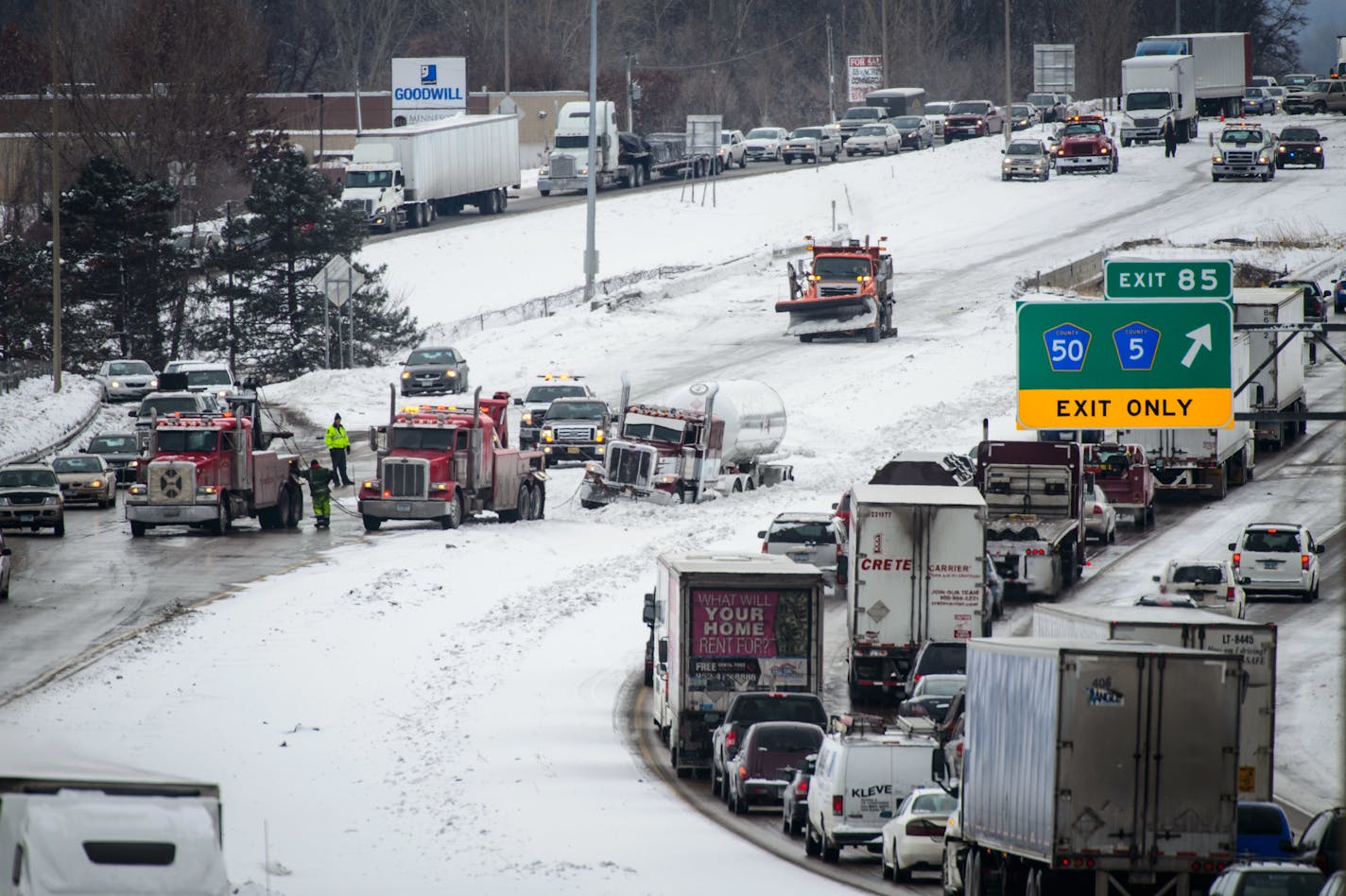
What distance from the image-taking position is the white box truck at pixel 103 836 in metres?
12.5

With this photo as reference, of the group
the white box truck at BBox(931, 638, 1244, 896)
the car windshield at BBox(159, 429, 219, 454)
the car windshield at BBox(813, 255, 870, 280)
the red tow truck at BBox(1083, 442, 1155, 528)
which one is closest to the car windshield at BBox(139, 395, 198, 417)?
the car windshield at BBox(159, 429, 219, 454)

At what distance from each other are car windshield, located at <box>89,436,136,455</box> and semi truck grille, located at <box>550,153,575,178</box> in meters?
48.2

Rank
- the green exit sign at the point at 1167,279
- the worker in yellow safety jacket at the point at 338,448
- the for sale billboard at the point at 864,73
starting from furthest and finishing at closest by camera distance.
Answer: the for sale billboard at the point at 864,73
the worker in yellow safety jacket at the point at 338,448
the green exit sign at the point at 1167,279

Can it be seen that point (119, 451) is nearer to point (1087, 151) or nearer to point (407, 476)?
point (407, 476)

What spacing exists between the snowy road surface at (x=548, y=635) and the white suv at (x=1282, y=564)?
1.73ft

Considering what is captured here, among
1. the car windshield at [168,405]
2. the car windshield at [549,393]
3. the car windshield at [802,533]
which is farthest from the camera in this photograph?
the car windshield at [549,393]

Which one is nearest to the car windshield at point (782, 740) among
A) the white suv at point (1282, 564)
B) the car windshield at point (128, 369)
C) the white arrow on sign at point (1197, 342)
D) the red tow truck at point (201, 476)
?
the white arrow on sign at point (1197, 342)

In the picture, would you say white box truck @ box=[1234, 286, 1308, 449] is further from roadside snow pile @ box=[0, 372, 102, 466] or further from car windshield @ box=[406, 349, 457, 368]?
roadside snow pile @ box=[0, 372, 102, 466]

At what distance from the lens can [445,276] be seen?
81500mm

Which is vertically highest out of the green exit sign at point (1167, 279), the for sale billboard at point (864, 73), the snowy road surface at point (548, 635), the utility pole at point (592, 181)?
the for sale billboard at point (864, 73)

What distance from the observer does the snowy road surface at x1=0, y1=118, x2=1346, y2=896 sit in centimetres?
1997

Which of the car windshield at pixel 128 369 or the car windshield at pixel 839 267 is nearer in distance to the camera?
the car windshield at pixel 128 369

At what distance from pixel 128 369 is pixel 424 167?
93.0 feet

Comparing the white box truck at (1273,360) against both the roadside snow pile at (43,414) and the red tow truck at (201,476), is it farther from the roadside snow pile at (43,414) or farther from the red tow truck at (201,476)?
the roadside snow pile at (43,414)
